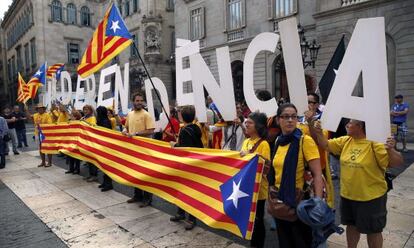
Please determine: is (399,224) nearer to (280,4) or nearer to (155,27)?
(280,4)

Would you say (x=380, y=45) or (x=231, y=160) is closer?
(x=380, y=45)

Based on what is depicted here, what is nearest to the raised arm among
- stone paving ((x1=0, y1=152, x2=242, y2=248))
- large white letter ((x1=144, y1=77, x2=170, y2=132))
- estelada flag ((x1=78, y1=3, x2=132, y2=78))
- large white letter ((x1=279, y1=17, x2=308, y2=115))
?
large white letter ((x1=279, y1=17, x2=308, y2=115))

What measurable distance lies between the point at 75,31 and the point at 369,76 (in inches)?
1658

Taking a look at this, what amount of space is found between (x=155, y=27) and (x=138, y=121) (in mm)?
26742

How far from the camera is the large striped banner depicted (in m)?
3.21

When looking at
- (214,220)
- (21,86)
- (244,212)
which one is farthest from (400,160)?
(21,86)

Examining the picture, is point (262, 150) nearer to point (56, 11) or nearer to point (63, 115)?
point (63, 115)

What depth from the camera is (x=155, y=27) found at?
3050 cm

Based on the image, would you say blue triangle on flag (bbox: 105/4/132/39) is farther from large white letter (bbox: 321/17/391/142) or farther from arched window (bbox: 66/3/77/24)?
arched window (bbox: 66/3/77/24)

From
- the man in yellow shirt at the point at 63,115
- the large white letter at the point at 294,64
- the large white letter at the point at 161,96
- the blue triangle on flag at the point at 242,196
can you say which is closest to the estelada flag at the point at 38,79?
the man in yellow shirt at the point at 63,115

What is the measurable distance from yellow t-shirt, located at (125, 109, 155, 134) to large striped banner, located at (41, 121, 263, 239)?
24 cm

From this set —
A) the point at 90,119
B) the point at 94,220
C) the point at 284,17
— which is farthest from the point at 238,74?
the point at 94,220

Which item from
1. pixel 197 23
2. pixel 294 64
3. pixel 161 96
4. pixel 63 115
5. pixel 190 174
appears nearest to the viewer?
pixel 294 64

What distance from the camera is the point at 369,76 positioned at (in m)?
2.64
